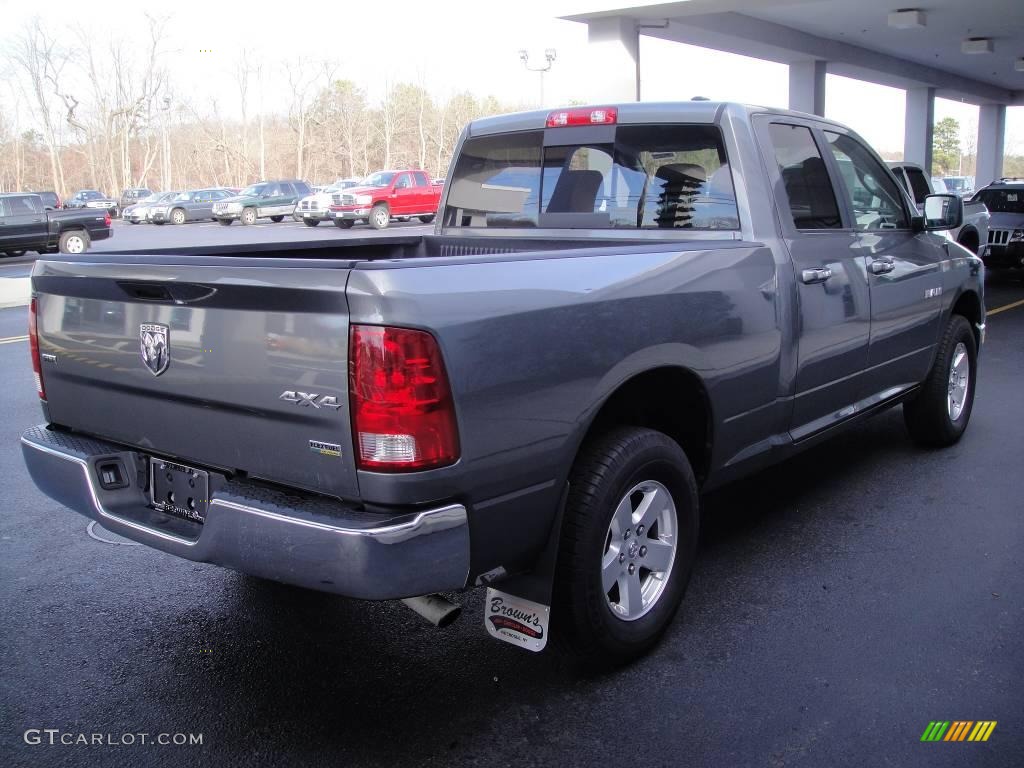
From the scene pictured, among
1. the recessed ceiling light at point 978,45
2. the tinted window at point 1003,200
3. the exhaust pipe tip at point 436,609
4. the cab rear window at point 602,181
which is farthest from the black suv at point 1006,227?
the exhaust pipe tip at point 436,609

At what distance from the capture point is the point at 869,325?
4656 millimetres

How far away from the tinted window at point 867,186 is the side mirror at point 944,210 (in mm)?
133

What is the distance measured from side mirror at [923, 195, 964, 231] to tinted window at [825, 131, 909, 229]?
0.13m

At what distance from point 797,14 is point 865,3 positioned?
1.41 meters

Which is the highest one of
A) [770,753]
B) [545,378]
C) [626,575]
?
[545,378]

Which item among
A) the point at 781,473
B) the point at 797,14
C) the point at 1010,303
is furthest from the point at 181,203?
the point at 781,473

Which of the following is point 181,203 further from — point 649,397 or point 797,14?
point 649,397

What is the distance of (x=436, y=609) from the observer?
2.90 m

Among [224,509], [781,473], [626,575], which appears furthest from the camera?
[781,473]

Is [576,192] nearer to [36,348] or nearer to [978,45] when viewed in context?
[36,348]

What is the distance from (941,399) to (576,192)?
2.72 metres

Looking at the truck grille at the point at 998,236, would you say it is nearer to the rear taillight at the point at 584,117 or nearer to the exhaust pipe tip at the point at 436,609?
the rear taillight at the point at 584,117

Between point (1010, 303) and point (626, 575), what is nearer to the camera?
point (626, 575)
